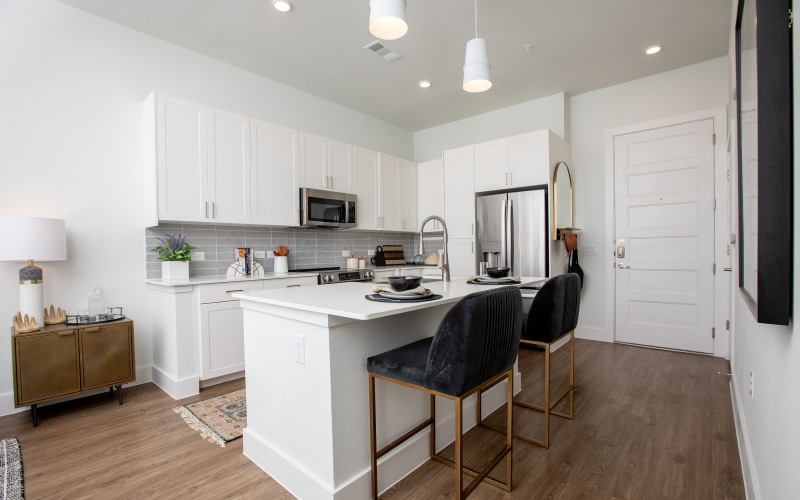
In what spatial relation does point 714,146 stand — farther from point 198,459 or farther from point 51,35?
point 51,35

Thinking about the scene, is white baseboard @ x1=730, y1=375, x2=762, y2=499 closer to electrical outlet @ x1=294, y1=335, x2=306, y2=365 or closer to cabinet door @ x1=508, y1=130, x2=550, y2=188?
electrical outlet @ x1=294, y1=335, x2=306, y2=365

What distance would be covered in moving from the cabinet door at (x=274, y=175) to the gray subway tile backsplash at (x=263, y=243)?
12.5 inches

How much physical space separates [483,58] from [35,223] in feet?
10.1

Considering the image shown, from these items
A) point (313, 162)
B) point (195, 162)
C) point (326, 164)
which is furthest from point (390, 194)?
point (195, 162)

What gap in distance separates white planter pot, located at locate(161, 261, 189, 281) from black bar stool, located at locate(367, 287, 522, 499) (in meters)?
2.26

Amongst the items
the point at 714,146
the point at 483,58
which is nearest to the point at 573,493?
the point at 483,58

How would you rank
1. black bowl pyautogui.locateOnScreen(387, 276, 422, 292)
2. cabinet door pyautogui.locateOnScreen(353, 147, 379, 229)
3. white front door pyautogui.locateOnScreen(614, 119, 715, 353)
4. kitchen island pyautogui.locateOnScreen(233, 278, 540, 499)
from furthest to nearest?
cabinet door pyautogui.locateOnScreen(353, 147, 379, 229)
white front door pyautogui.locateOnScreen(614, 119, 715, 353)
black bowl pyautogui.locateOnScreen(387, 276, 422, 292)
kitchen island pyautogui.locateOnScreen(233, 278, 540, 499)

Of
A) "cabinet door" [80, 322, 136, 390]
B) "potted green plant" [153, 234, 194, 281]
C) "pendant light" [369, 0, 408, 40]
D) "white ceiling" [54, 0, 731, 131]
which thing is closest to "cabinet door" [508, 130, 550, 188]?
"white ceiling" [54, 0, 731, 131]

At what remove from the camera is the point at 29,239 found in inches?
97.6

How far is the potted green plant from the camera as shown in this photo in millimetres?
3148

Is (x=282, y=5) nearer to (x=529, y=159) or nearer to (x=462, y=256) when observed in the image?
(x=529, y=159)

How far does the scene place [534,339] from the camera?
7.32 ft

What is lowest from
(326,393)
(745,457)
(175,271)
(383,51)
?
(745,457)

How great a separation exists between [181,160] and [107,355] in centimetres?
161
